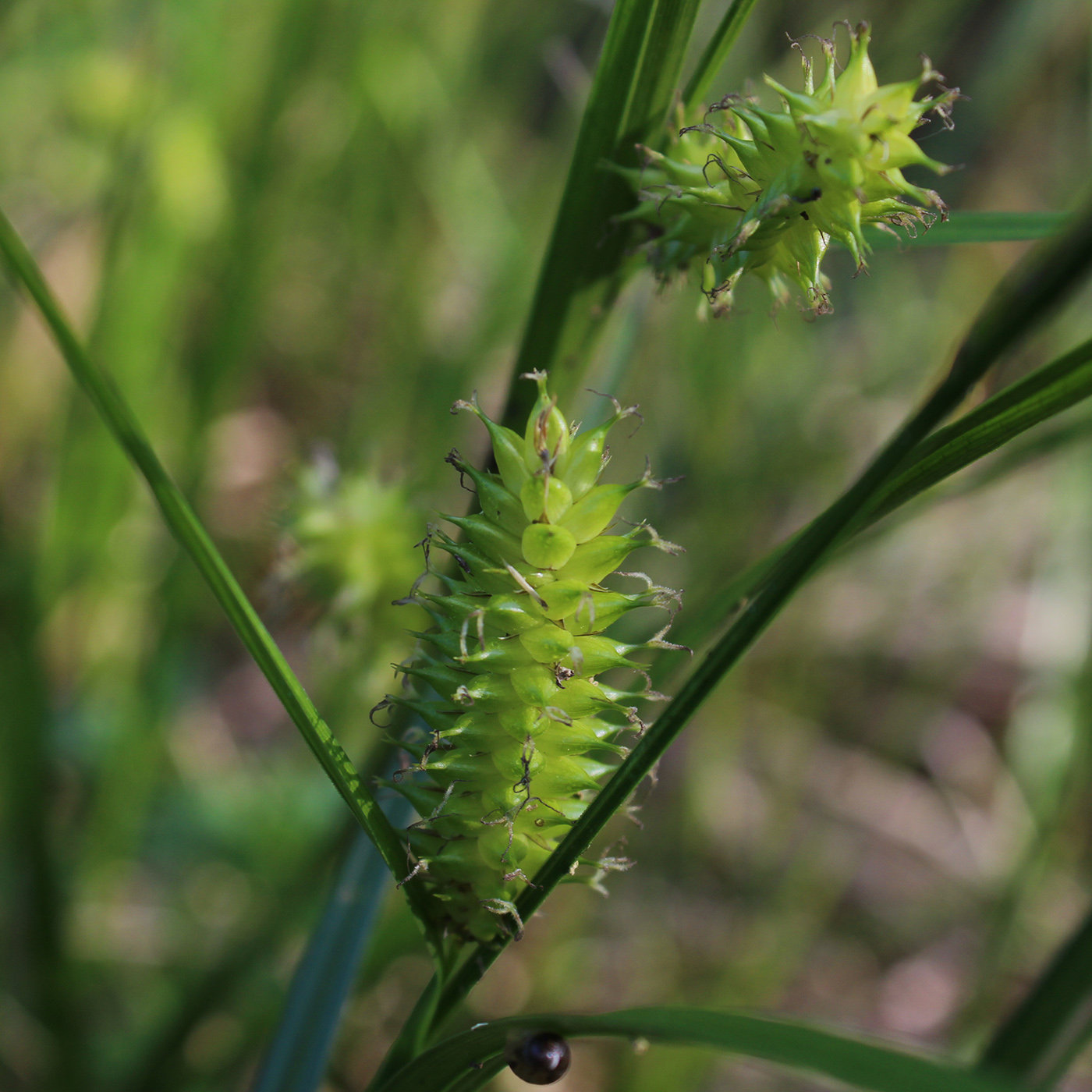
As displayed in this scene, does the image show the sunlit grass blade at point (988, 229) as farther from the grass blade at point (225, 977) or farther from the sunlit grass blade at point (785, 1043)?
the grass blade at point (225, 977)

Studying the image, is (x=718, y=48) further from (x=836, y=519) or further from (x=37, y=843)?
(x=37, y=843)

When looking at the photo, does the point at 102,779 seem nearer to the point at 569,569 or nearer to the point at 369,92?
the point at 569,569

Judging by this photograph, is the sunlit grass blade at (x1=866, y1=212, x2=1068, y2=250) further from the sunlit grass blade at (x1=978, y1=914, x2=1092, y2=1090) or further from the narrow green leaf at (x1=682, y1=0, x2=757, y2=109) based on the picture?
the sunlit grass blade at (x1=978, y1=914, x2=1092, y2=1090)

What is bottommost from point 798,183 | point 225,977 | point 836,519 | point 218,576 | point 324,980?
point 225,977

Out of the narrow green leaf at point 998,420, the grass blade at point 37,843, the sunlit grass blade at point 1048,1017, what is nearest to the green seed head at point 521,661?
the narrow green leaf at point 998,420

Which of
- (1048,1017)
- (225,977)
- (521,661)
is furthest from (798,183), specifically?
(225,977)

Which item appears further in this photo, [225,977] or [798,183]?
[225,977]
